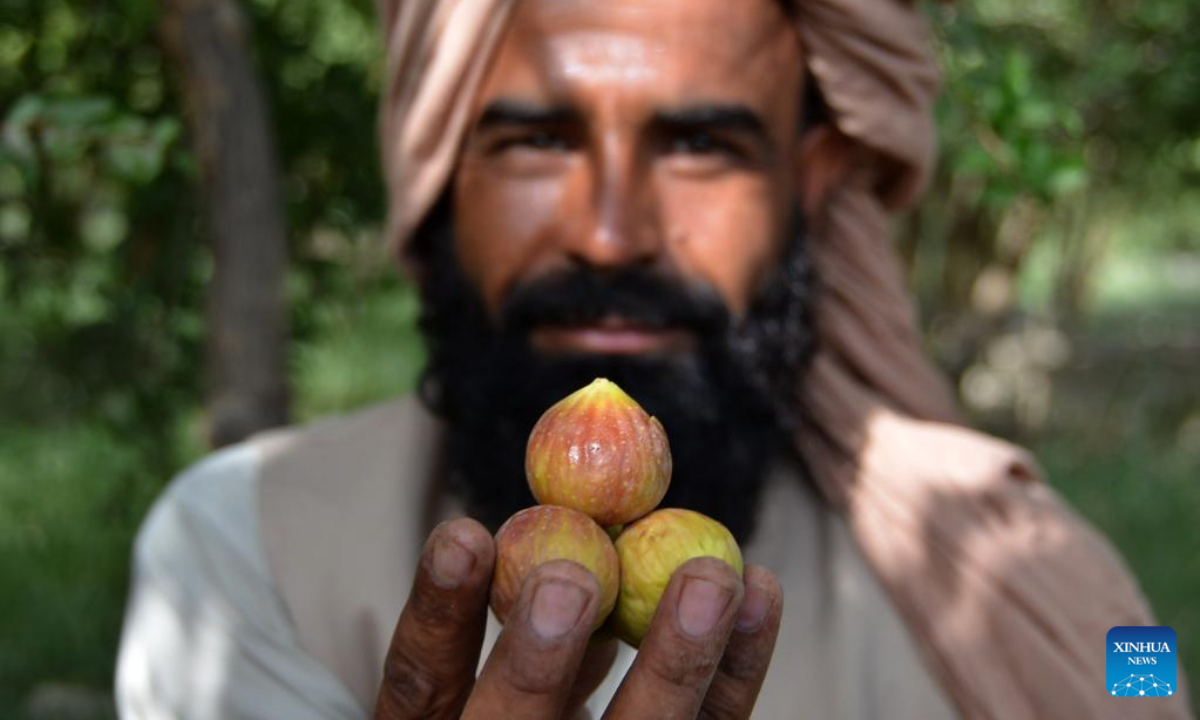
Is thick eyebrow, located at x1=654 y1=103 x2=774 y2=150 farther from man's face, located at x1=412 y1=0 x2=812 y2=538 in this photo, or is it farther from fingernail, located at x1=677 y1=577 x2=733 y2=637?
fingernail, located at x1=677 y1=577 x2=733 y2=637

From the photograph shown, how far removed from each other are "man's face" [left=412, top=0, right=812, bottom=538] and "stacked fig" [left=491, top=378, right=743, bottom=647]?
25.3 inches

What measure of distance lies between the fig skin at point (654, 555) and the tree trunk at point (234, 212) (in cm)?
166

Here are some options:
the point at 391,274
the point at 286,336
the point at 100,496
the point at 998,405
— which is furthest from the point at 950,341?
the point at 286,336

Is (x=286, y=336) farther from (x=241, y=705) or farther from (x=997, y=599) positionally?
(x=997, y=599)

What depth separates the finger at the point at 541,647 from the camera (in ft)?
3.48

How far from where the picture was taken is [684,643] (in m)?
1.09

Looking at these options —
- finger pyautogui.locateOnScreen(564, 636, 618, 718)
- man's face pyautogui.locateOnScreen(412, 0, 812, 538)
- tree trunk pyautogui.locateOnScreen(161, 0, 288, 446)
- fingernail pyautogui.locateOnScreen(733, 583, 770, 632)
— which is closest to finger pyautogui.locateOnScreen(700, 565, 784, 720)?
fingernail pyautogui.locateOnScreen(733, 583, 770, 632)

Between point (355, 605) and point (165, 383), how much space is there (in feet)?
6.33

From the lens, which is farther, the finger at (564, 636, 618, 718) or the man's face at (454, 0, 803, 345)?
the man's face at (454, 0, 803, 345)

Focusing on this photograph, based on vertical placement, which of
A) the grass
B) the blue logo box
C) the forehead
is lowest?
the grass

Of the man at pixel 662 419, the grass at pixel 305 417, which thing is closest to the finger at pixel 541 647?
the man at pixel 662 419

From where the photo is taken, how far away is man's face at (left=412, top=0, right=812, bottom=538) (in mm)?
1879

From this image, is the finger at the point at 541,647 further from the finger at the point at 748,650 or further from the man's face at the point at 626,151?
the man's face at the point at 626,151

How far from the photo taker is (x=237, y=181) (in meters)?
2.65
